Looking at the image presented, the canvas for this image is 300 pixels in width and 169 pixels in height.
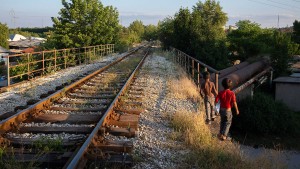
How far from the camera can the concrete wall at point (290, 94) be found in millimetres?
21047

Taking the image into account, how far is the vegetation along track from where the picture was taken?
4586mm

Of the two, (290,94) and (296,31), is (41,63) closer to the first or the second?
(290,94)

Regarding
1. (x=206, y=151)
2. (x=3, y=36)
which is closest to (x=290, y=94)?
(x=206, y=151)

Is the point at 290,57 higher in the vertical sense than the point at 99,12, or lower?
lower

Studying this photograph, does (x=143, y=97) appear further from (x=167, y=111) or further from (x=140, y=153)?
(x=140, y=153)

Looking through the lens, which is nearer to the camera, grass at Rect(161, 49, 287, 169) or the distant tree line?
grass at Rect(161, 49, 287, 169)

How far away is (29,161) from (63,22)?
109ft

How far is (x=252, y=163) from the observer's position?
520 cm

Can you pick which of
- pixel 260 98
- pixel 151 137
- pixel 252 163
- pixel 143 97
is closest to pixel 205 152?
pixel 252 163

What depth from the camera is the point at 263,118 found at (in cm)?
1512

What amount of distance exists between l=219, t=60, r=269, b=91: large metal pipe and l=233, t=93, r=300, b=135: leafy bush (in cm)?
112

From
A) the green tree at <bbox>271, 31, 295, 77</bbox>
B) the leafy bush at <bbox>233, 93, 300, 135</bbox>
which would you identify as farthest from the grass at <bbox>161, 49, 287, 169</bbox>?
the green tree at <bbox>271, 31, 295, 77</bbox>

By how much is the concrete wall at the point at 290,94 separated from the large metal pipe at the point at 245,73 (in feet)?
5.71

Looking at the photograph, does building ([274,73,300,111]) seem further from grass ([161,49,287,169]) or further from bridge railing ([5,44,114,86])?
grass ([161,49,287,169])
